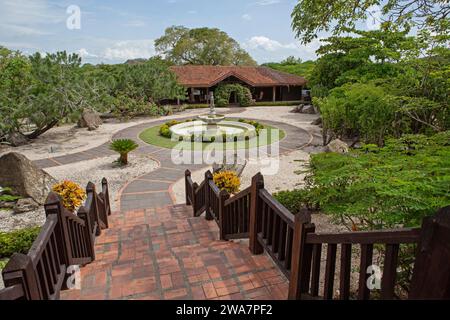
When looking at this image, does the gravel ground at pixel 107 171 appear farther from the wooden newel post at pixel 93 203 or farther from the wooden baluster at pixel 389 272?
the wooden baluster at pixel 389 272

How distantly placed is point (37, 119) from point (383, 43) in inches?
847

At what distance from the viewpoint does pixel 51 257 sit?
302cm

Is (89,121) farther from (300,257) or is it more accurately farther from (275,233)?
(300,257)

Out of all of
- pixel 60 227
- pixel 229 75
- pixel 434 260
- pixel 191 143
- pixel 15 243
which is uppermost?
pixel 229 75

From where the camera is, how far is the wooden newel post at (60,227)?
333 cm

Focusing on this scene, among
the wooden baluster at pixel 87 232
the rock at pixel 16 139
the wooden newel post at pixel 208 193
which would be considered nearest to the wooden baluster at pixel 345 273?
the wooden baluster at pixel 87 232

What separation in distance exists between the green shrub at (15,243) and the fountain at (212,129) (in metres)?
11.7

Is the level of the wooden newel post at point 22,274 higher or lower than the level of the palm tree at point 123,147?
higher

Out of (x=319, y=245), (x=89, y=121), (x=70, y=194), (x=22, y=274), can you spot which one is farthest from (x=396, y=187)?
(x=89, y=121)

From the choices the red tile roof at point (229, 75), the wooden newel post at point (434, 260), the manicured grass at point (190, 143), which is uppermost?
the red tile roof at point (229, 75)

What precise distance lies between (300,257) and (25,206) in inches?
349

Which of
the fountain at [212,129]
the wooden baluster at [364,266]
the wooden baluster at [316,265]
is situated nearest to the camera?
the wooden baluster at [364,266]
